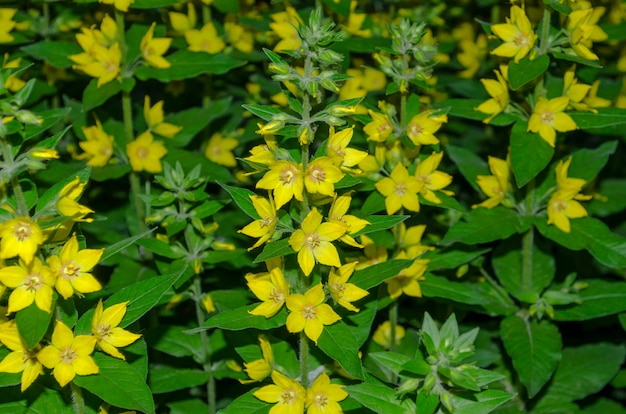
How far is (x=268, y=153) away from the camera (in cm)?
306

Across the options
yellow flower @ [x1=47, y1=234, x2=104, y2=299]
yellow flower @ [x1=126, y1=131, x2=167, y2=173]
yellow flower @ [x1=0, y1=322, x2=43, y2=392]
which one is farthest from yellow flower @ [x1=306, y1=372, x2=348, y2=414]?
yellow flower @ [x1=126, y1=131, x2=167, y2=173]

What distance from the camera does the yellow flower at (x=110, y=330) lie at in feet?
10.2

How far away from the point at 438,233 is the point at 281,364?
4.86ft

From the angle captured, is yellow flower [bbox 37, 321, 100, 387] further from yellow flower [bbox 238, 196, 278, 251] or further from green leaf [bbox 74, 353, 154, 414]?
yellow flower [bbox 238, 196, 278, 251]

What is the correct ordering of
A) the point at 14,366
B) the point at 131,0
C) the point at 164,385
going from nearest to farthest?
the point at 14,366 → the point at 164,385 → the point at 131,0

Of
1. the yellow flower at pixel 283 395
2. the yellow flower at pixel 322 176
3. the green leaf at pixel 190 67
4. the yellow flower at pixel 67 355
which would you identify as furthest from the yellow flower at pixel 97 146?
the yellow flower at pixel 322 176

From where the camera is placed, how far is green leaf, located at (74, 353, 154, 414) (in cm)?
302

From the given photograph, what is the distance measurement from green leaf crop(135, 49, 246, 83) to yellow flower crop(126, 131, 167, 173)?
342mm

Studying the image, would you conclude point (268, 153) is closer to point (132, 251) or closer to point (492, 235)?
point (492, 235)

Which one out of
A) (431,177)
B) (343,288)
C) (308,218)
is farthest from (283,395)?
(431,177)

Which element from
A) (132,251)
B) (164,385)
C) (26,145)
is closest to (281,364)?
(164,385)

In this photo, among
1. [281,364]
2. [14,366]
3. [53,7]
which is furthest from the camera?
[53,7]

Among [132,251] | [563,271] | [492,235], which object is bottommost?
[563,271]

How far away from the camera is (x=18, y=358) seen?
9.96 ft
